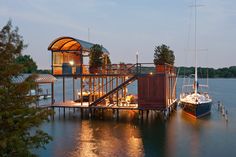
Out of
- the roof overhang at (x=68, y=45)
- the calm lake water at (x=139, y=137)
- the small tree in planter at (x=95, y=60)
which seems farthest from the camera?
the roof overhang at (x=68, y=45)

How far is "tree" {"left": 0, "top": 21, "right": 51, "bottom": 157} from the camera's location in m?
7.09

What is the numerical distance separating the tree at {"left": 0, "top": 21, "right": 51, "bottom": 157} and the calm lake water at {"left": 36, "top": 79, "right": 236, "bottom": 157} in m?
8.34

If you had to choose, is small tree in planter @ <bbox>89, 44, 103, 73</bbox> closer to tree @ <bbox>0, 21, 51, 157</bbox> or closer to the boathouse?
the boathouse

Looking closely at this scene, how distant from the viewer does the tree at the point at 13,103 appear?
7.09 m

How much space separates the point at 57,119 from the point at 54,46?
7483mm

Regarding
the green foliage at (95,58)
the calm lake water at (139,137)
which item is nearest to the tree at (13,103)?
the calm lake water at (139,137)

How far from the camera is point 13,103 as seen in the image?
7543 millimetres

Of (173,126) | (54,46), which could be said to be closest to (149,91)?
(173,126)

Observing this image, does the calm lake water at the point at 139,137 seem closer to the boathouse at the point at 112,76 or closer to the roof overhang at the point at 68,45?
the boathouse at the point at 112,76

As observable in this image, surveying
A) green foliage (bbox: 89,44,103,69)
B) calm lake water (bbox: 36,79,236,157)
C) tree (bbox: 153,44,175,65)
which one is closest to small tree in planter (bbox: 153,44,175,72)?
tree (bbox: 153,44,175,65)

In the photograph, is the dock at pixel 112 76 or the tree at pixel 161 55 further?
the tree at pixel 161 55

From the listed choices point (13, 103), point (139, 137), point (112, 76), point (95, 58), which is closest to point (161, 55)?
point (112, 76)

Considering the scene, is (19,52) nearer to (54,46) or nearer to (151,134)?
(151,134)

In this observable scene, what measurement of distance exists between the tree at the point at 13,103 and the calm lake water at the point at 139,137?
834 cm
